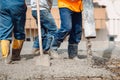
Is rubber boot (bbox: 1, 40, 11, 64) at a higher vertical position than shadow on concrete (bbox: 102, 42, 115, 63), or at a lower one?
higher

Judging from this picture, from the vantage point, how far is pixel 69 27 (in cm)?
647

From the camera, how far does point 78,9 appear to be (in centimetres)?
654

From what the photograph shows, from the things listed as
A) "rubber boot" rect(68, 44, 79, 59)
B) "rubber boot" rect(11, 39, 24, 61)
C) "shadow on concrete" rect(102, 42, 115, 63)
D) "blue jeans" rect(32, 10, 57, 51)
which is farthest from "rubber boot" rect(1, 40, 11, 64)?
"shadow on concrete" rect(102, 42, 115, 63)

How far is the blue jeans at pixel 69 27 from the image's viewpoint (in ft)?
21.2

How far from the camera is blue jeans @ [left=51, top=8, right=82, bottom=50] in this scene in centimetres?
647

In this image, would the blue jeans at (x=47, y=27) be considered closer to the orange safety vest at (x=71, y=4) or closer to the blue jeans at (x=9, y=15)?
the orange safety vest at (x=71, y=4)

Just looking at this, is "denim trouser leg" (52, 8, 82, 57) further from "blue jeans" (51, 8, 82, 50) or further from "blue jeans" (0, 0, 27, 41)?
"blue jeans" (0, 0, 27, 41)

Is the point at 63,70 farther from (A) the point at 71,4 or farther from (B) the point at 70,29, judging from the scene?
(A) the point at 71,4

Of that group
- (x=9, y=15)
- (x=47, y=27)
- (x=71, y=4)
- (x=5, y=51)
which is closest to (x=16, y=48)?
(x=5, y=51)

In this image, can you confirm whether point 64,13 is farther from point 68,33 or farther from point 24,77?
point 24,77

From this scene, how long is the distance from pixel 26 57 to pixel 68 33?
927 mm

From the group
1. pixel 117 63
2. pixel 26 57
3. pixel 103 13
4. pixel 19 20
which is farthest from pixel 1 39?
pixel 103 13

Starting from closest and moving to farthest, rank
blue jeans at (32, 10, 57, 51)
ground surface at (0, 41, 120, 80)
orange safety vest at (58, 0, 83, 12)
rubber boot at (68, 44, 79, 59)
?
1. ground surface at (0, 41, 120, 80)
2. orange safety vest at (58, 0, 83, 12)
3. rubber boot at (68, 44, 79, 59)
4. blue jeans at (32, 10, 57, 51)

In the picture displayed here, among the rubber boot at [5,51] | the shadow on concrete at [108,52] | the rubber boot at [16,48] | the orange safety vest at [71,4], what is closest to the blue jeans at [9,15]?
the rubber boot at [5,51]
